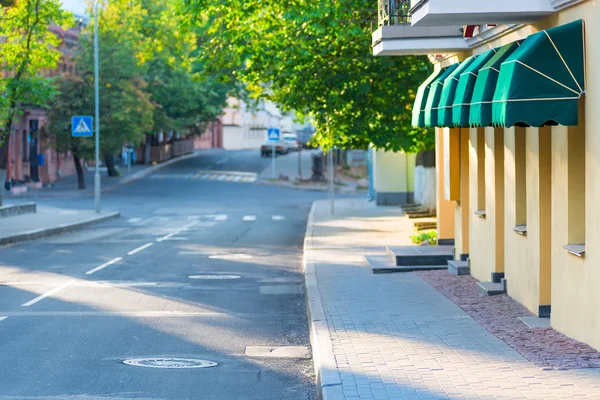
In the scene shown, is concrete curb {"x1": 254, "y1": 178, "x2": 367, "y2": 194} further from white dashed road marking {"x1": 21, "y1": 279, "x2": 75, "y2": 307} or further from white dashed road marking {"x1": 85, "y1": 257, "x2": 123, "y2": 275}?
white dashed road marking {"x1": 21, "y1": 279, "x2": 75, "y2": 307}

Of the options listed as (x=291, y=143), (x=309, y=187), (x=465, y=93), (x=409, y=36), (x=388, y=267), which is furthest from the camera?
(x=291, y=143)

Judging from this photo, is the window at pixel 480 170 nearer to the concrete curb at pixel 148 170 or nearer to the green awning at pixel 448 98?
the green awning at pixel 448 98

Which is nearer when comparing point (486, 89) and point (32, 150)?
point (486, 89)

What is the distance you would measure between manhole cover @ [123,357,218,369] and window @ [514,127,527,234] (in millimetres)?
5117

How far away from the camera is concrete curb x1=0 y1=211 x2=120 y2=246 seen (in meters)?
26.6

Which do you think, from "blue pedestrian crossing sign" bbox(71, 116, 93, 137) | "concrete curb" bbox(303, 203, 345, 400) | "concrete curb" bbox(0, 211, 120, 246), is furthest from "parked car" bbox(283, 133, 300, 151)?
"concrete curb" bbox(303, 203, 345, 400)

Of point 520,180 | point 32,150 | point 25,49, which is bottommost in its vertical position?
point 520,180

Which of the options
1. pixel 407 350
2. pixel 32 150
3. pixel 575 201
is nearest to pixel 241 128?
pixel 32 150

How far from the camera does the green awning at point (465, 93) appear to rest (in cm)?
1300

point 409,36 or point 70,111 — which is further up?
point 70,111

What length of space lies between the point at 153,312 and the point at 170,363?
368 centimetres

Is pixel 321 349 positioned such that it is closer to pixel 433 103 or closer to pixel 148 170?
pixel 433 103

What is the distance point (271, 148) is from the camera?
81.6m

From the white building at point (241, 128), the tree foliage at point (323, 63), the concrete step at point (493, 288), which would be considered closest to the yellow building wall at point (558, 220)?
the concrete step at point (493, 288)
